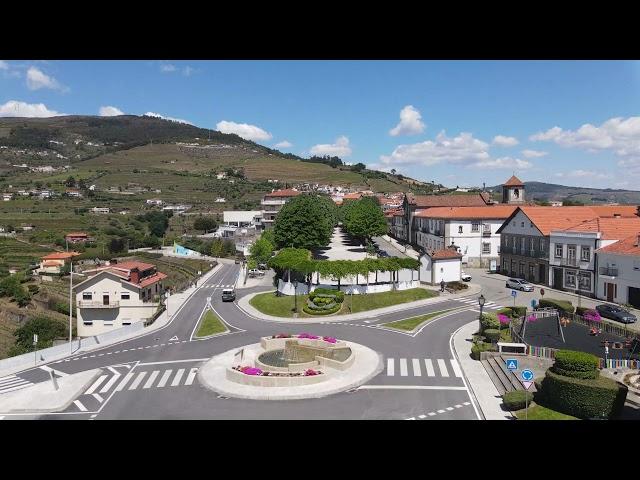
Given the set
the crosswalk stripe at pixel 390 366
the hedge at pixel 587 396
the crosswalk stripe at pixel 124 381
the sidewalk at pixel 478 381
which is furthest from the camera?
the crosswalk stripe at pixel 390 366

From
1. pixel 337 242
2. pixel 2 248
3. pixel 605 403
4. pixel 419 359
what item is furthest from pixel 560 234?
pixel 2 248

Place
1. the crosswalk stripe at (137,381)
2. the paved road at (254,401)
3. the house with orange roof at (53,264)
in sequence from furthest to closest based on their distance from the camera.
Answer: the house with orange roof at (53,264) < the crosswalk stripe at (137,381) < the paved road at (254,401)

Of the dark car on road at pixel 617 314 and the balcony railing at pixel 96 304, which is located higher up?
the dark car on road at pixel 617 314

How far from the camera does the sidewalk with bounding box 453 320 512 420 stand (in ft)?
65.3

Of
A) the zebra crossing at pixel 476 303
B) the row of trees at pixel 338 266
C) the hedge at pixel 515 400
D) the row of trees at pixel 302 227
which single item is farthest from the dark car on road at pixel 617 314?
the row of trees at pixel 302 227

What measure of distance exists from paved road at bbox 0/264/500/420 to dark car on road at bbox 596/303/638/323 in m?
8.61

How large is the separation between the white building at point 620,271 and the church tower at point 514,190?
31.9 m

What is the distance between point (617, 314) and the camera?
31844 mm

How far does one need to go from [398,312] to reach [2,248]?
71598mm

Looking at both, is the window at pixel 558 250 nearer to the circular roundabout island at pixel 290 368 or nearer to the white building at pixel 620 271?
the white building at pixel 620 271

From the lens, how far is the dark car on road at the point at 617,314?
31.4 m

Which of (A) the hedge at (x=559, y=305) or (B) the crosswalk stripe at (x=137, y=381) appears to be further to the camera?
(A) the hedge at (x=559, y=305)

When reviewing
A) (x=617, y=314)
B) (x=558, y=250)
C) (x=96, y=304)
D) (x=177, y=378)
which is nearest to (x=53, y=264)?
(x=96, y=304)

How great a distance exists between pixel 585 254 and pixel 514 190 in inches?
1241
